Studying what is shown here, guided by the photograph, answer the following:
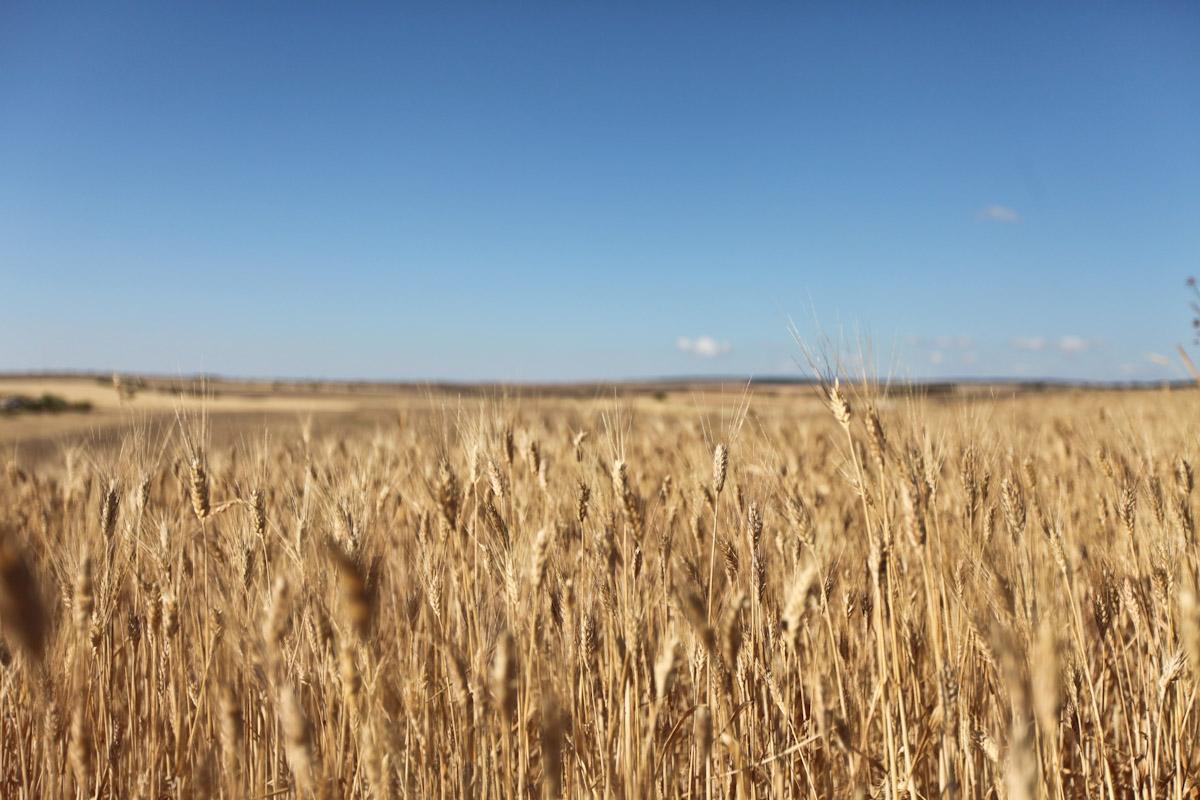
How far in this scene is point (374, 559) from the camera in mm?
1665

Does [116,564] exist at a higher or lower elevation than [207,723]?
higher

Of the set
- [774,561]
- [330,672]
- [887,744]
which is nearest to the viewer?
[887,744]

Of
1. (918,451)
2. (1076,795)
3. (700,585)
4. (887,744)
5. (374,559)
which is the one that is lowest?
(1076,795)

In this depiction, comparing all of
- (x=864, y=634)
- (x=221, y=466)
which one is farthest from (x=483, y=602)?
(x=221, y=466)

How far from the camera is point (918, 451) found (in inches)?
73.9

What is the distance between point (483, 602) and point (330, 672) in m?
0.56

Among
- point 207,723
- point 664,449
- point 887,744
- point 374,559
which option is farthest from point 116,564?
point 664,449

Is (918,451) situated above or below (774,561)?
above

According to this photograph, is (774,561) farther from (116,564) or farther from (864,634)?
(116,564)

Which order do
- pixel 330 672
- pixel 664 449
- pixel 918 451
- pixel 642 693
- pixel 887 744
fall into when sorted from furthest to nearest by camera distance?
pixel 664 449 < pixel 918 451 < pixel 642 693 < pixel 330 672 < pixel 887 744

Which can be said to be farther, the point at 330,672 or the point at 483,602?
the point at 483,602

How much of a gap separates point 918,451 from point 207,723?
1883 mm

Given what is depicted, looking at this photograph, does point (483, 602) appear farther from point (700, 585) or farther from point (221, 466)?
point (221, 466)

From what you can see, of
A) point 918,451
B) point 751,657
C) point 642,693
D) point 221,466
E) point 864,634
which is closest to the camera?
point 751,657
